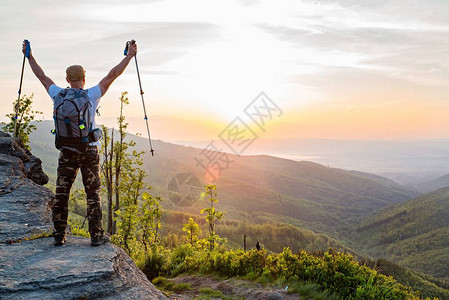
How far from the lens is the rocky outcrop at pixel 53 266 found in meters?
6.04

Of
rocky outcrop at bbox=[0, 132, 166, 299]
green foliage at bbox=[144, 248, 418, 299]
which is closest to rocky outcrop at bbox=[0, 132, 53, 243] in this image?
rocky outcrop at bbox=[0, 132, 166, 299]

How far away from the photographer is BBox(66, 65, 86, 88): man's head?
24.5 ft

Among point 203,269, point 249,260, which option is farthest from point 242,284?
point 203,269

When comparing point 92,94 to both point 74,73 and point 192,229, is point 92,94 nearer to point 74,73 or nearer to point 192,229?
point 74,73

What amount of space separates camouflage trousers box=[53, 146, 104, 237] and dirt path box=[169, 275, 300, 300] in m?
3.12

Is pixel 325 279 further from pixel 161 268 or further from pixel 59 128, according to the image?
pixel 59 128

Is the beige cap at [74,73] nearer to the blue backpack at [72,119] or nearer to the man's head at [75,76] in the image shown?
the man's head at [75,76]

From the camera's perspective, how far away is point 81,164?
25.8ft

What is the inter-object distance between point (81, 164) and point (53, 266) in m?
2.42

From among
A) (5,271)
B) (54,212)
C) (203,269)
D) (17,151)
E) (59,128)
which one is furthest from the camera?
(17,151)

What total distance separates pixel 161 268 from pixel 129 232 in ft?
39.6

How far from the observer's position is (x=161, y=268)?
12680 millimetres

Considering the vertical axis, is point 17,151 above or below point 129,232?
above

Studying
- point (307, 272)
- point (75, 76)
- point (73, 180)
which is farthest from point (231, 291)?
point (75, 76)
